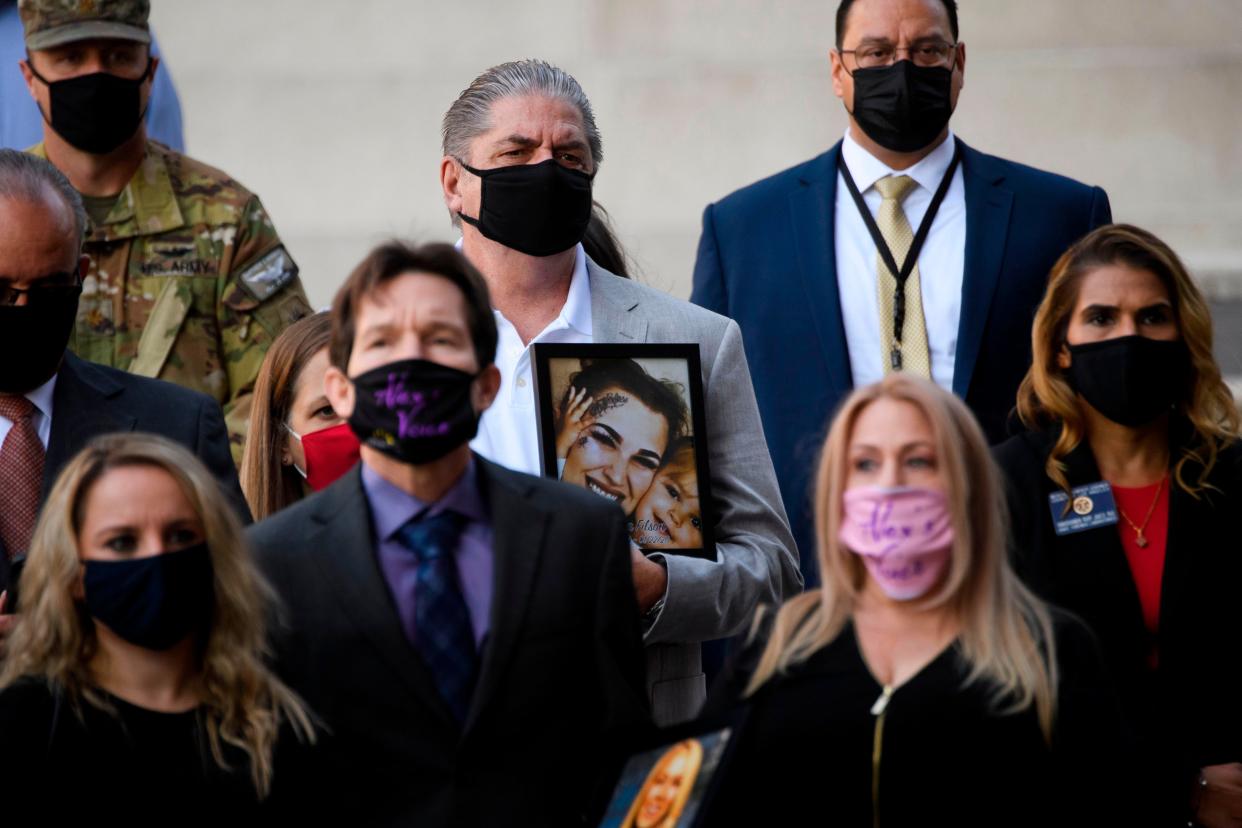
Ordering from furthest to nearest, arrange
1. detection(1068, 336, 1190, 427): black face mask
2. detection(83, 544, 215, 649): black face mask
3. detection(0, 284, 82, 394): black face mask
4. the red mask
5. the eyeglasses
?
the eyeglasses
the red mask
detection(1068, 336, 1190, 427): black face mask
detection(0, 284, 82, 394): black face mask
detection(83, 544, 215, 649): black face mask

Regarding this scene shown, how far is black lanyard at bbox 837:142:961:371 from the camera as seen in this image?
6363mm

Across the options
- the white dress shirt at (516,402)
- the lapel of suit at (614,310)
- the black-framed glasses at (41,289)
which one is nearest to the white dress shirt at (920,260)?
the lapel of suit at (614,310)

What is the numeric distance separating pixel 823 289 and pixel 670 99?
4.15 metres

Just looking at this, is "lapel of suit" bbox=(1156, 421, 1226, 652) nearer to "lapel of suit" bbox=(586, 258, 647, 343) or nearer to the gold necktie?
the gold necktie

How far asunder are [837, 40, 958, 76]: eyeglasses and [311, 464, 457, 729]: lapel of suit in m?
2.58

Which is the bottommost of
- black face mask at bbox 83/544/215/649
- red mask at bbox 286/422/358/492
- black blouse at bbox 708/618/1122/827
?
black blouse at bbox 708/618/1122/827

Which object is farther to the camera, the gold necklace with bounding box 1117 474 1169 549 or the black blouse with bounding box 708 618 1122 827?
the gold necklace with bounding box 1117 474 1169 549

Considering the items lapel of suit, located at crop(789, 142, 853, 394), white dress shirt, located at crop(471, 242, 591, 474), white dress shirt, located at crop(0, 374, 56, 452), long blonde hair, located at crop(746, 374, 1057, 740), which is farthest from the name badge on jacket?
white dress shirt, located at crop(0, 374, 56, 452)

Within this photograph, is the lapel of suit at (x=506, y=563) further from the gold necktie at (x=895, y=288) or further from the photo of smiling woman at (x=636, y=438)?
the gold necktie at (x=895, y=288)

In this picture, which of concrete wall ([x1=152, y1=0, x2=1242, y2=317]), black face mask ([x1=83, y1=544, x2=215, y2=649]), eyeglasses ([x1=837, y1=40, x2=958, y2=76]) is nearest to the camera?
black face mask ([x1=83, y1=544, x2=215, y2=649])

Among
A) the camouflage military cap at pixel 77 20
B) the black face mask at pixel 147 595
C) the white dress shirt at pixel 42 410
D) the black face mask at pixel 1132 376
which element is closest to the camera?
the black face mask at pixel 147 595

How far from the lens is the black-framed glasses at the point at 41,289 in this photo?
5238 mm

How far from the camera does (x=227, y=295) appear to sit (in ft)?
21.4

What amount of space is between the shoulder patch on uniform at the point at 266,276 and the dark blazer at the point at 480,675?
1995 millimetres
